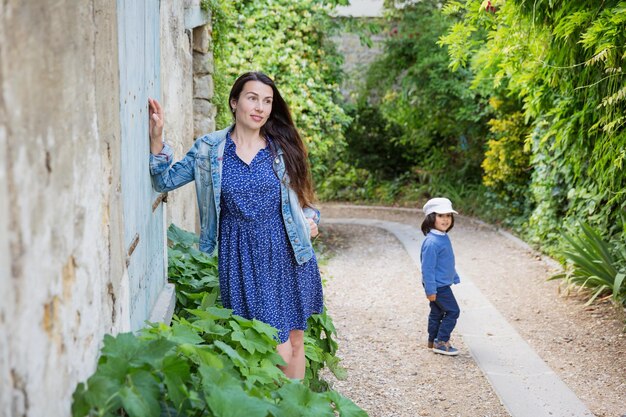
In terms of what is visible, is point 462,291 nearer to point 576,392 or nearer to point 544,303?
point 544,303

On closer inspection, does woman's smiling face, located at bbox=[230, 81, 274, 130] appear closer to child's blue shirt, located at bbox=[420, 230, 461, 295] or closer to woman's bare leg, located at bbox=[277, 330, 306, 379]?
woman's bare leg, located at bbox=[277, 330, 306, 379]

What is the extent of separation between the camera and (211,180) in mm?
3451

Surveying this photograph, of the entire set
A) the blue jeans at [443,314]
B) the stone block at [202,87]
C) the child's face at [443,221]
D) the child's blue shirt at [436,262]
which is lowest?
the blue jeans at [443,314]

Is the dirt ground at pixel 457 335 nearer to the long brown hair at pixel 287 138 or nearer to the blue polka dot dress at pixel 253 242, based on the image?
the blue polka dot dress at pixel 253 242

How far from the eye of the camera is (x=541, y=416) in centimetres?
441

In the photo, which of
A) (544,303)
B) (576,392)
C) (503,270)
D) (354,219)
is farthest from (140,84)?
(354,219)

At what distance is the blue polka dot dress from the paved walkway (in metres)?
1.80

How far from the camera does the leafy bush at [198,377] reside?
2.03 m

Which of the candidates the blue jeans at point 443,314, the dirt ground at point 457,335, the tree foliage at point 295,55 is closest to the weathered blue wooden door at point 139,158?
the dirt ground at point 457,335

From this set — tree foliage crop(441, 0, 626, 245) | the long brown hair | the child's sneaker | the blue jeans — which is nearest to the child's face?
the blue jeans

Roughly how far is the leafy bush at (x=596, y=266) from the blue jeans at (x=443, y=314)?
5.35ft

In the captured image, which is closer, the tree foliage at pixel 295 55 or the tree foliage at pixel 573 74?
the tree foliage at pixel 573 74

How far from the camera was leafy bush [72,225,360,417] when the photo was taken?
2025 mm

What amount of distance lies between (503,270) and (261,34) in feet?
13.1
